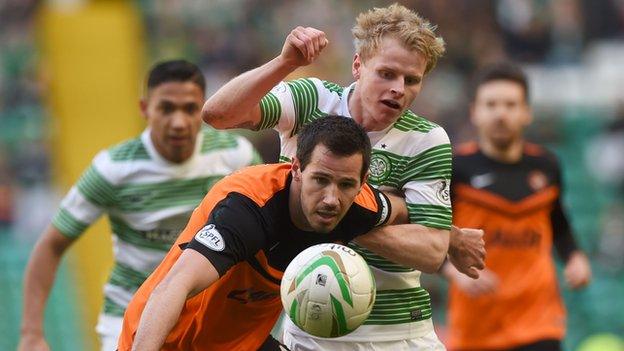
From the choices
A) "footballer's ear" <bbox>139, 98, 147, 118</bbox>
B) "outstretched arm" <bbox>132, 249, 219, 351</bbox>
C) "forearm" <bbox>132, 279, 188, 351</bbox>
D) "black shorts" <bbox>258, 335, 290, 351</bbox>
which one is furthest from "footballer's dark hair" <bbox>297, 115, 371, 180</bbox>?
"footballer's ear" <bbox>139, 98, 147, 118</bbox>

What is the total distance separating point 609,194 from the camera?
13820 mm

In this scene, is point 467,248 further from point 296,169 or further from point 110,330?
point 110,330

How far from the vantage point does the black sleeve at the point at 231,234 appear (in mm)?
4730

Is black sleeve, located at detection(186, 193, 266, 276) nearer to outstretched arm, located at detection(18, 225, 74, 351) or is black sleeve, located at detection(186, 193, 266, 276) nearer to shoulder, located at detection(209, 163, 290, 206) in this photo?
shoulder, located at detection(209, 163, 290, 206)

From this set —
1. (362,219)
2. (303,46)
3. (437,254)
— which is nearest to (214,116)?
(303,46)

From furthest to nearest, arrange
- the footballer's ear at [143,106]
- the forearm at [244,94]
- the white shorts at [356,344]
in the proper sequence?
the footballer's ear at [143,106] < the white shorts at [356,344] < the forearm at [244,94]

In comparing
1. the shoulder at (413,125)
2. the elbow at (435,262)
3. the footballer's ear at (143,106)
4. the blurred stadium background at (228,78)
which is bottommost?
the blurred stadium background at (228,78)

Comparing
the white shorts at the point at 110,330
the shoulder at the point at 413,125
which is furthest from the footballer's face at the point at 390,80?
the white shorts at the point at 110,330

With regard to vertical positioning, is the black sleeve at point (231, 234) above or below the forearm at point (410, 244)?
above

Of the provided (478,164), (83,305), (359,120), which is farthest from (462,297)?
(83,305)

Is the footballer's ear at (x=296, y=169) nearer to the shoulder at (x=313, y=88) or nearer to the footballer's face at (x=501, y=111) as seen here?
the shoulder at (x=313, y=88)

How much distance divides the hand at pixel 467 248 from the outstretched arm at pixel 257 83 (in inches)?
42.1

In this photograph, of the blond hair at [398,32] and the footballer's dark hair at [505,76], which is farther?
the footballer's dark hair at [505,76]

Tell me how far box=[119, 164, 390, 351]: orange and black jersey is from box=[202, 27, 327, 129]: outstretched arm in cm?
24
